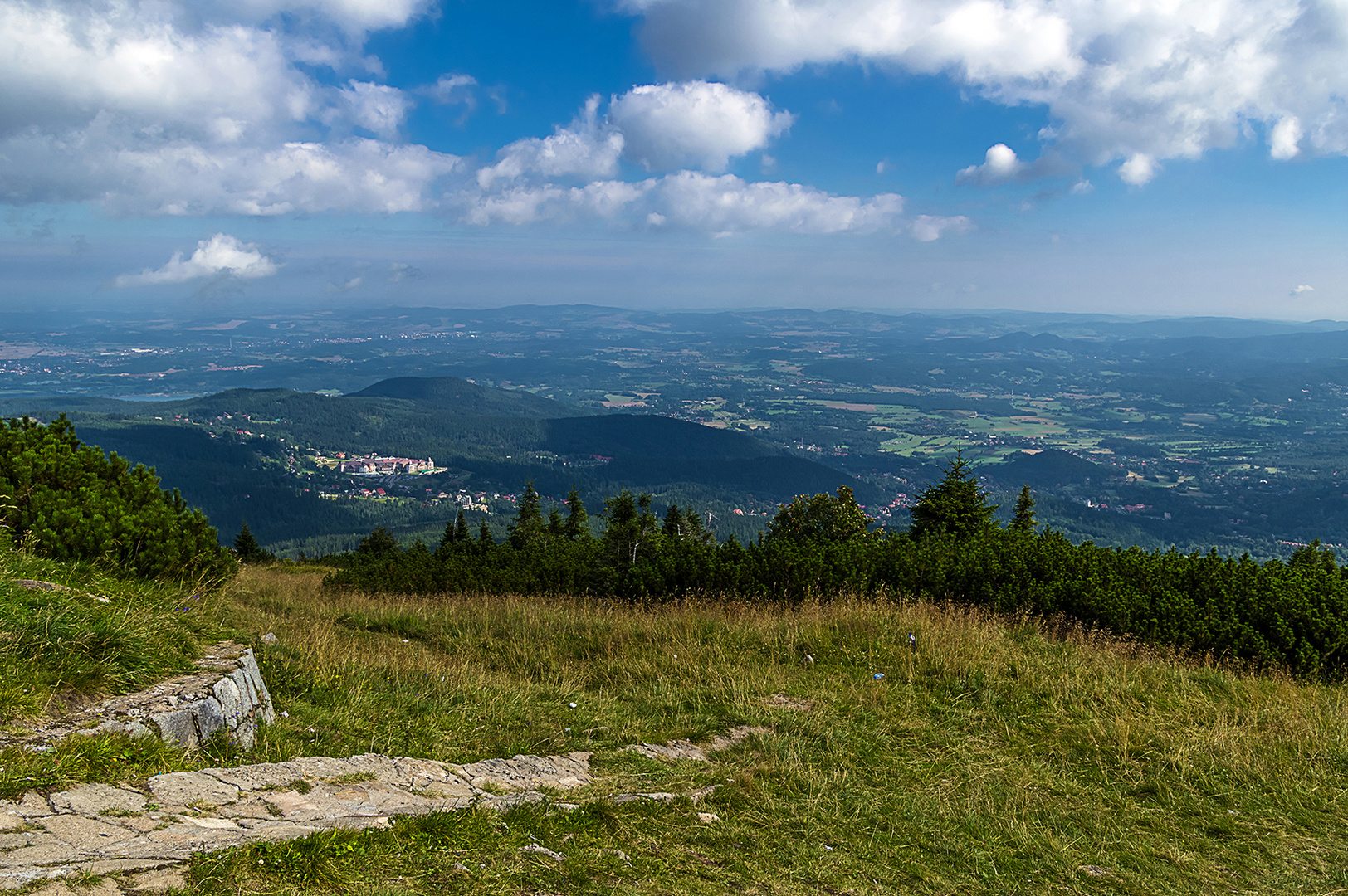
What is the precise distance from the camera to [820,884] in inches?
157

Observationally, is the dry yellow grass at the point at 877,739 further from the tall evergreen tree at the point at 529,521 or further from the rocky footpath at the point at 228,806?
the tall evergreen tree at the point at 529,521

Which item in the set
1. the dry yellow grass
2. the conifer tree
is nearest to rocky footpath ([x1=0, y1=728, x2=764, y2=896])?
the dry yellow grass

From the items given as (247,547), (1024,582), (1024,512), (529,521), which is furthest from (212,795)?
(247,547)

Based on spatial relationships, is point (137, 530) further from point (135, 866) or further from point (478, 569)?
point (478, 569)

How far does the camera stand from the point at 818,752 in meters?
5.93

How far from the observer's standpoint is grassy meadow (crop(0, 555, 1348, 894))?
390 centimetres

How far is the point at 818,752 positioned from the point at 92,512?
9.04 metres

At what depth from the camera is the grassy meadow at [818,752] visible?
Answer: 3.90 metres

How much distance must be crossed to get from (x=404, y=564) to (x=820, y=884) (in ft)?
59.6

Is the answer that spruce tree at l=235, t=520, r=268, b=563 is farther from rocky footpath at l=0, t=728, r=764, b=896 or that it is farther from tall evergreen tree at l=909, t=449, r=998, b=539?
rocky footpath at l=0, t=728, r=764, b=896

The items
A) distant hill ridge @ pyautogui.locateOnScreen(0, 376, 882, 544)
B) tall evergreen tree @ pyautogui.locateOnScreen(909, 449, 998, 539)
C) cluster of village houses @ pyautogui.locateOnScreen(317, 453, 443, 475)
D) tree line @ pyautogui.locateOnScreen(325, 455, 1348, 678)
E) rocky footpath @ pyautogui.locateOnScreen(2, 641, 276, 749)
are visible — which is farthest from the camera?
cluster of village houses @ pyautogui.locateOnScreen(317, 453, 443, 475)

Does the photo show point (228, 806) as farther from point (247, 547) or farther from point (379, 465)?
point (379, 465)

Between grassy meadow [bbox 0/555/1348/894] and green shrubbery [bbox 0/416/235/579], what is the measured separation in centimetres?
102

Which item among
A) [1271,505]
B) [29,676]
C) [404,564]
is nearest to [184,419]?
[404,564]
